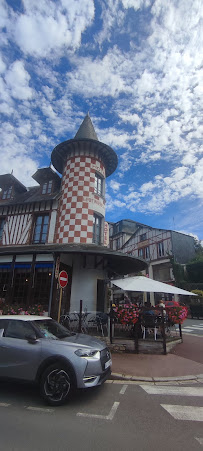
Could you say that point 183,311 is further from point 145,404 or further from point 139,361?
point 145,404

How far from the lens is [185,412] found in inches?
139

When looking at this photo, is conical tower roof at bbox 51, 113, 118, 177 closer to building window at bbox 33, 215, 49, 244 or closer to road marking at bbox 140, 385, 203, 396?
building window at bbox 33, 215, 49, 244

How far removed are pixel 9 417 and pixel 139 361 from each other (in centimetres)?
426

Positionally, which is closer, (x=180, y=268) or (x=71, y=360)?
(x=71, y=360)

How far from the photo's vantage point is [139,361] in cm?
655

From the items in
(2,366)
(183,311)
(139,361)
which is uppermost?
(183,311)

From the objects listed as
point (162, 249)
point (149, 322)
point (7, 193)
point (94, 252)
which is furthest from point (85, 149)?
point (162, 249)

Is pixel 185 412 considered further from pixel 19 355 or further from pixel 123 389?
pixel 19 355

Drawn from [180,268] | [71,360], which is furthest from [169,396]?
[180,268]

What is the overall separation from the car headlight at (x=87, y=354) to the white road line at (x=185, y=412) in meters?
1.33

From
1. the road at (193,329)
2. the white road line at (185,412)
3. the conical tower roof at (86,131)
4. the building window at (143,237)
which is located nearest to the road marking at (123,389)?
the white road line at (185,412)

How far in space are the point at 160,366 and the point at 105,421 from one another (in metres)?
3.47

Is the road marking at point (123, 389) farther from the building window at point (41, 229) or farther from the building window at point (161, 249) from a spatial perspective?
the building window at point (161, 249)

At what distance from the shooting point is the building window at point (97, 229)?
12.8m
